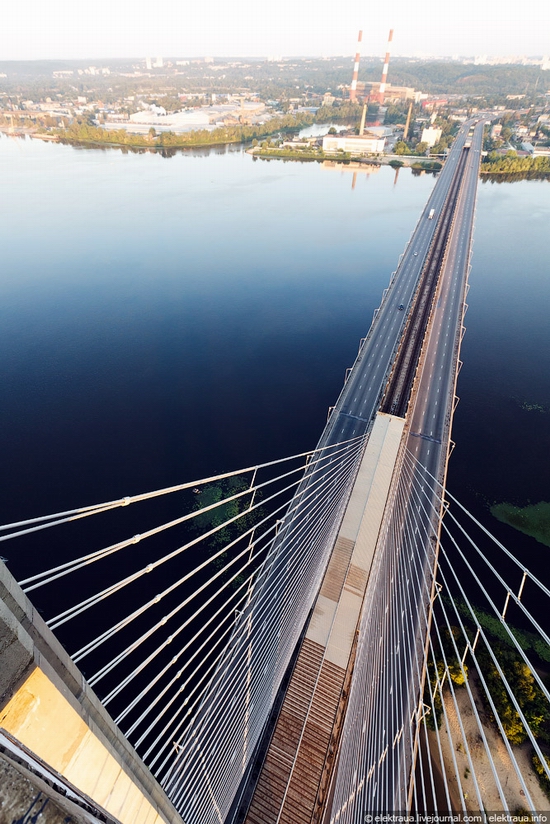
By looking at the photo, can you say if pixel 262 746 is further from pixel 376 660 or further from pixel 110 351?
pixel 110 351

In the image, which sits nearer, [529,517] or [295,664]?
[295,664]

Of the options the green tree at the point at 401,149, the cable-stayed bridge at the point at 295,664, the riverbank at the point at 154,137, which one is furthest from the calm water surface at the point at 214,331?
the riverbank at the point at 154,137

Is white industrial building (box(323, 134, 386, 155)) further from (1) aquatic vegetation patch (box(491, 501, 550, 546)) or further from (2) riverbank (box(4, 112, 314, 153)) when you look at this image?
(1) aquatic vegetation patch (box(491, 501, 550, 546))

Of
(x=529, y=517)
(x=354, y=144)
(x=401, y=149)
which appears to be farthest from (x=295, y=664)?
(x=401, y=149)

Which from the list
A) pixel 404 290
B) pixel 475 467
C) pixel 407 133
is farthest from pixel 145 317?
pixel 407 133

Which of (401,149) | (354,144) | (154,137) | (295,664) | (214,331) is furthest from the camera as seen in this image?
(154,137)

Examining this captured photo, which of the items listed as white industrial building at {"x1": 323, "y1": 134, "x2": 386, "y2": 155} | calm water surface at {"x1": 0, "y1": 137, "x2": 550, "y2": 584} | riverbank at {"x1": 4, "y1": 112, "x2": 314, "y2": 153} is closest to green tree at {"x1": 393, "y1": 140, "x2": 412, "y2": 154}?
white industrial building at {"x1": 323, "y1": 134, "x2": 386, "y2": 155}

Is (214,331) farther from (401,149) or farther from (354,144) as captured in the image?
(401,149)
